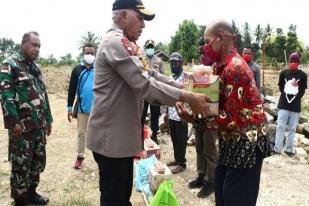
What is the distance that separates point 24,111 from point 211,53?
2509 mm

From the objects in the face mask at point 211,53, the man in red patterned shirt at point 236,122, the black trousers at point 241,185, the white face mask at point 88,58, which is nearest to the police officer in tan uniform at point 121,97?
the man in red patterned shirt at point 236,122

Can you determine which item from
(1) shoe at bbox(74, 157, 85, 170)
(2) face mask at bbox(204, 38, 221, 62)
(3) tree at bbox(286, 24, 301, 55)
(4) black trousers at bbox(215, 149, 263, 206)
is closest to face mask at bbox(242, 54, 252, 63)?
(1) shoe at bbox(74, 157, 85, 170)

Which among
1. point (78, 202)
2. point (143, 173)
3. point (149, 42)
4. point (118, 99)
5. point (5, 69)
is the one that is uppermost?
point (149, 42)

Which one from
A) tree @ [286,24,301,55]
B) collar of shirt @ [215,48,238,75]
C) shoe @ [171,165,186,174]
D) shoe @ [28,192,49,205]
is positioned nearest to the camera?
collar of shirt @ [215,48,238,75]

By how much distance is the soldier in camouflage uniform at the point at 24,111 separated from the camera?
415 cm

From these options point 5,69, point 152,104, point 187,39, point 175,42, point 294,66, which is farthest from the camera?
point 175,42

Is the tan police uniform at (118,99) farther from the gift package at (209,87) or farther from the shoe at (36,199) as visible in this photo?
the shoe at (36,199)

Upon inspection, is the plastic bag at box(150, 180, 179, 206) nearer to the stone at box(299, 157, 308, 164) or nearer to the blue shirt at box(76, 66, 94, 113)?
the blue shirt at box(76, 66, 94, 113)

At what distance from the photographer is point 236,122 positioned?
2.61 m

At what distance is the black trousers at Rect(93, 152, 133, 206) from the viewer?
9.20 feet

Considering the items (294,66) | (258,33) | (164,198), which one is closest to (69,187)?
(164,198)

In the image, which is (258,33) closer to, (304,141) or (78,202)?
(304,141)

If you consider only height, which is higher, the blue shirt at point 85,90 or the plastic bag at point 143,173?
the blue shirt at point 85,90

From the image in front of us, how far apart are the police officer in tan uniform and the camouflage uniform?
5.63ft
